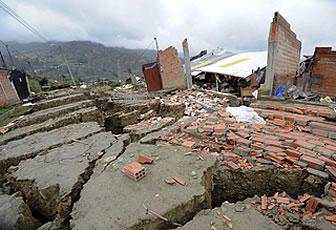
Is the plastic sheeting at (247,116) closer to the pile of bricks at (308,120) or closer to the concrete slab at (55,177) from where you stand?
the pile of bricks at (308,120)

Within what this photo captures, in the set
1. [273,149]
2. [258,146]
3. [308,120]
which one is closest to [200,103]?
[308,120]

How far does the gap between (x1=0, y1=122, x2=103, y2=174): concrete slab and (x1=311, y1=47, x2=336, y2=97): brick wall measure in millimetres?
8217

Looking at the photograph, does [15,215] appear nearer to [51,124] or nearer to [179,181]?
[179,181]

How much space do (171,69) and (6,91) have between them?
40.5 feet

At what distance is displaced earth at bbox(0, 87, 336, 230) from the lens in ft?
4.94

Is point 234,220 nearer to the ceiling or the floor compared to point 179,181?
nearer to the floor

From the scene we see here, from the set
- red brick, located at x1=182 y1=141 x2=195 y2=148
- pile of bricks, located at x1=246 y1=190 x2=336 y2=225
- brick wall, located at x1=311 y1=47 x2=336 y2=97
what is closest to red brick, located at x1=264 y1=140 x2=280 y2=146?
pile of bricks, located at x1=246 y1=190 x2=336 y2=225

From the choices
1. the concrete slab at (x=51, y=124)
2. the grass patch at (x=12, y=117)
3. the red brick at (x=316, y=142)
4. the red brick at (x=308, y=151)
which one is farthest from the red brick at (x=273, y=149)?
the grass patch at (x=12, y=117)

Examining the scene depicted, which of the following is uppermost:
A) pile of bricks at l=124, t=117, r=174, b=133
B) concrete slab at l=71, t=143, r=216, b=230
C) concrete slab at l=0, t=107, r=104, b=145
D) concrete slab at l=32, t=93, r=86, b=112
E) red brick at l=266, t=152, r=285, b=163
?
concrete slab at l=32, t=93, r=86, b=112

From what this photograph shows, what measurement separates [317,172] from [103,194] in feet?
9.41

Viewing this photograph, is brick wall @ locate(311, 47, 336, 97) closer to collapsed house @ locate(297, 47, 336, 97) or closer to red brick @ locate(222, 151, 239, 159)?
collapsed house @ locate(297, 47, 336, 97)

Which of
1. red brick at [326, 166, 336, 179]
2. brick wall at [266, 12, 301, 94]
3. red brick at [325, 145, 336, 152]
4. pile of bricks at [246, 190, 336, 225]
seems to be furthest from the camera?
brick wall at [266, 12, 301, 94]

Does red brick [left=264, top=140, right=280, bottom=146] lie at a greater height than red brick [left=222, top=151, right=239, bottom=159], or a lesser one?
greater

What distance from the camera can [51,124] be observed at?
466cm
